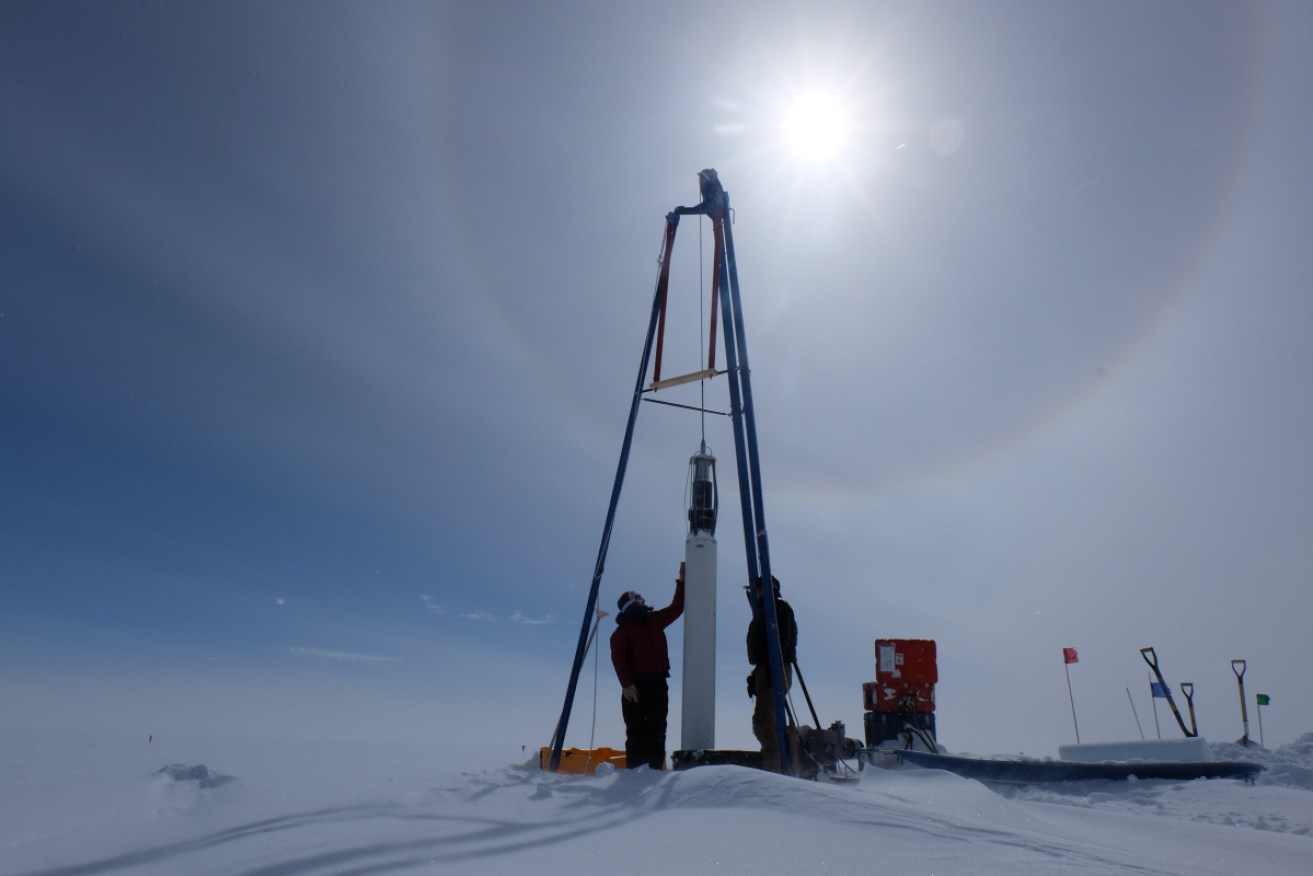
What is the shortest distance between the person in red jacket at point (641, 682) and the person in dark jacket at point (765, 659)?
1.05m

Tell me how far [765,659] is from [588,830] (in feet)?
16.2

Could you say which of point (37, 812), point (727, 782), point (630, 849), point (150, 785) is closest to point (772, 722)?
point (727, 782)

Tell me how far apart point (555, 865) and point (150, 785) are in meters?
4.87

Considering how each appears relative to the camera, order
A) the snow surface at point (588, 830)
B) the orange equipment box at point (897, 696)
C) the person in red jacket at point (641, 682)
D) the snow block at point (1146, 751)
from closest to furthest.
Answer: the snow surface at point (588, 830) < the person in red jacket at point (641, 682) < the snow block at point (1146, 751) < the orange equipment box at point (897, 696)

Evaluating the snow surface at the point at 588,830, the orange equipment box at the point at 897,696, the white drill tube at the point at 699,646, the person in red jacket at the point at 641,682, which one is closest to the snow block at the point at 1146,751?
the orange equipment box at the point at 897,696

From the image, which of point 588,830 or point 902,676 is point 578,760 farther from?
point 902,676

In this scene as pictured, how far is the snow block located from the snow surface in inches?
226

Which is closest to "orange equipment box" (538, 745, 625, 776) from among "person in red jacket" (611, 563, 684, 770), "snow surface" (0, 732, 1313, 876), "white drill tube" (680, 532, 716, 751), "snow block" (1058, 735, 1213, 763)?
"person in red jacket" (611, 563, 684, 770)

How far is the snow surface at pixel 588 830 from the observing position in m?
3.29

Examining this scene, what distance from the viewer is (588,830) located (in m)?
4.14

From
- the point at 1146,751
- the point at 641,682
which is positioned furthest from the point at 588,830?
the point at 1146,751

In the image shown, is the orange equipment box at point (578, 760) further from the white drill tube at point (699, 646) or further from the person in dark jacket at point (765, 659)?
the person in dark jacket at point (765, 659)

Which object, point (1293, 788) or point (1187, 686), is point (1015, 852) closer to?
point (1293, 788)

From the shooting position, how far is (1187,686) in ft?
52.1
